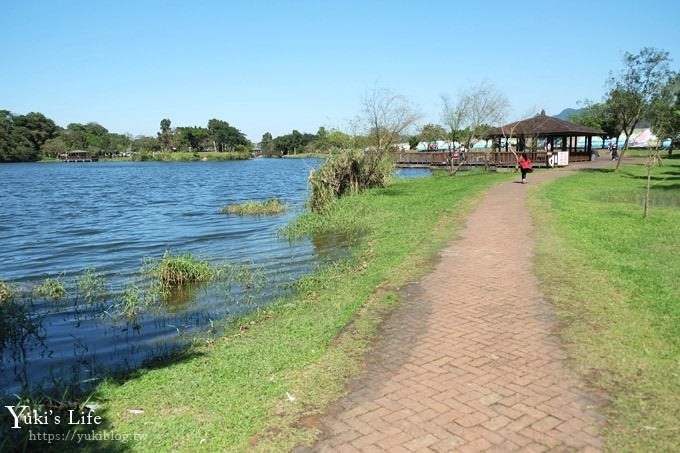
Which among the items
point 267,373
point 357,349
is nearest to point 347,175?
point 357,349

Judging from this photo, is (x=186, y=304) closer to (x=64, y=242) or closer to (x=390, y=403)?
(x=390, y=403)

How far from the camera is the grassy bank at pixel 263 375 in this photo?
4172 millimetres

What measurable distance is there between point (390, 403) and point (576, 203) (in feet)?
49.8

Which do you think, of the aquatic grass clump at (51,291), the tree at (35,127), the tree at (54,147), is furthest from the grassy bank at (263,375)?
the tree at (54,147)

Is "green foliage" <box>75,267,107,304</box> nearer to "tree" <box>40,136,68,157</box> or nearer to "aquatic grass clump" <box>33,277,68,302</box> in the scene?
"aquatic grass clump" <box>33,277,68,302</box>

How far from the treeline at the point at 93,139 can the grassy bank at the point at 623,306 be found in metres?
127

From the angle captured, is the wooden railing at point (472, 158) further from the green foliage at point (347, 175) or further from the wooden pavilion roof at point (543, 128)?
the green foliage at point (347, 175)

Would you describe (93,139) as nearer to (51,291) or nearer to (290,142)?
(290,142)

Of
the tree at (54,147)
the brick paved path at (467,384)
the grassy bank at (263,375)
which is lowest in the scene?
the grassy bank at (263,375)

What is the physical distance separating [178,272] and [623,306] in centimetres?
849

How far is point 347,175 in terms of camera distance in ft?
82.8

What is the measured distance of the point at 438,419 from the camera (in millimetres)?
4180

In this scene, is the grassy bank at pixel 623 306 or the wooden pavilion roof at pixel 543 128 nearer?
the grassy bank at pixel 623 306

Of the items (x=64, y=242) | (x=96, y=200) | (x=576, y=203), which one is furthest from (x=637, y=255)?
(x=96, y=200)
